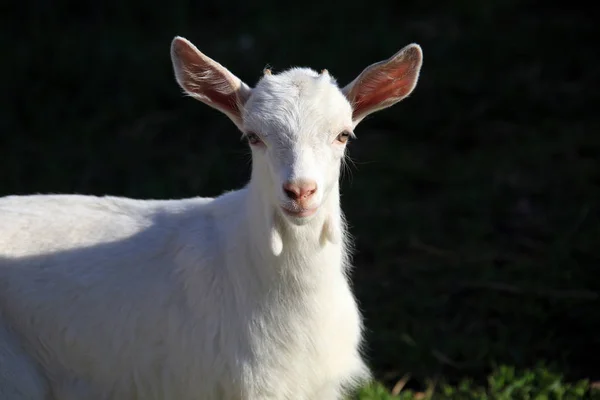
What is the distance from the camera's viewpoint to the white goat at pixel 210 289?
4.07 m

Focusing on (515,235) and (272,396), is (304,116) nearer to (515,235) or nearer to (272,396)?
(272,396)

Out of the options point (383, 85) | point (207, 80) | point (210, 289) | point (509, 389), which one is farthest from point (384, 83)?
point (509, 389)

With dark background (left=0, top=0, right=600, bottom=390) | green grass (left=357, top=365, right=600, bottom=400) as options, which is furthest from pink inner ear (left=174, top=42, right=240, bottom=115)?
dark background (left=0, top=0, right=600, bottom=390)

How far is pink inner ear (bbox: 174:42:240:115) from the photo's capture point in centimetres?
406

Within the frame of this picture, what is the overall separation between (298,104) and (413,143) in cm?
485

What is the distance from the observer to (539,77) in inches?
360

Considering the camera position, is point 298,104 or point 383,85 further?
point 383,85

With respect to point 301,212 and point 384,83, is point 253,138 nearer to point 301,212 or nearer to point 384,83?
point 301,212

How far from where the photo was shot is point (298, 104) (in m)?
3.92

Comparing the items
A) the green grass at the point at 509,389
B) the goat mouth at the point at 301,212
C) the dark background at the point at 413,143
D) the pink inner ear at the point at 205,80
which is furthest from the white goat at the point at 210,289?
the dark background at the point at 413,143

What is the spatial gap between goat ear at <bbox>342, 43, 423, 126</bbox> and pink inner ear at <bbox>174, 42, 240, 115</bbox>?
1.65 ft

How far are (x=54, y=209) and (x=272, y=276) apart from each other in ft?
3.70

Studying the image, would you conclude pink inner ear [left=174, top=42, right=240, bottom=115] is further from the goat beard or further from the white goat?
the goat beard

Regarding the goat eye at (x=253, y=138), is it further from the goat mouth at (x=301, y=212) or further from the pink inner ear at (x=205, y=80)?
the goat mouth at (x=301, y=212)
